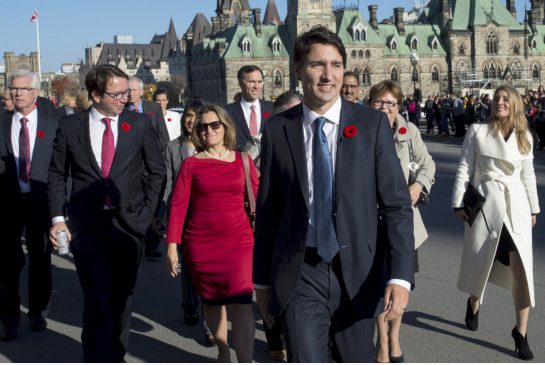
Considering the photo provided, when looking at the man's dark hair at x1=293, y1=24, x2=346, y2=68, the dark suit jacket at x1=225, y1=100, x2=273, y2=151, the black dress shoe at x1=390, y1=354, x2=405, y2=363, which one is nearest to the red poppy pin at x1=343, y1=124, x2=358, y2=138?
the man's dark hair at x1=293, y1=24, x2=346, y2=68

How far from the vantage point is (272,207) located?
323cm

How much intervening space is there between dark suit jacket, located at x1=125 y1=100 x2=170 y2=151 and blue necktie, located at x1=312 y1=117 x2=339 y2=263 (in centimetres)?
560

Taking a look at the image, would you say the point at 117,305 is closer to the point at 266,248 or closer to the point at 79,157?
the point at 79,157

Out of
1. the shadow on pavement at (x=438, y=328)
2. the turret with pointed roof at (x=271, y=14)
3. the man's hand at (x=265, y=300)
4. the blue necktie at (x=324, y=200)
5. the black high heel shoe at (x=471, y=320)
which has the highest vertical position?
the turret with pointed roof at (x=271, y=14)

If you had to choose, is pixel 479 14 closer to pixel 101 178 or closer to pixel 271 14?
pixel 271 14

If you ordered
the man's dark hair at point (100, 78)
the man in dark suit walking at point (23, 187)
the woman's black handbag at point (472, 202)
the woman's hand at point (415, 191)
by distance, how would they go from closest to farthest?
the man's dark hair at point (100, 78) < the woman's hand at point (415, 191) < the woman's black handbag at point (472, 202) < the man in dark suit walking at point (23, 187)

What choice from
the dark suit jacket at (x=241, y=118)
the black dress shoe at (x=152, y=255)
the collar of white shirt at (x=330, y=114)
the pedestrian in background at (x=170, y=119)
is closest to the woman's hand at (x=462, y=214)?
the dark suit jacket at (x=241, y=118)

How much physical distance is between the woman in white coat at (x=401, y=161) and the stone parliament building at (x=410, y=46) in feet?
262

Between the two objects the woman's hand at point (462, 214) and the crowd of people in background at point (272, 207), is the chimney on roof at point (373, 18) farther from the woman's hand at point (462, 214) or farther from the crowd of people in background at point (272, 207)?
the woman's hand at point (462, 214)

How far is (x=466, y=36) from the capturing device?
283 feet

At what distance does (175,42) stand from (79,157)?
161385 millimetres

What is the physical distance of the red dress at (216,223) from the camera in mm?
4707

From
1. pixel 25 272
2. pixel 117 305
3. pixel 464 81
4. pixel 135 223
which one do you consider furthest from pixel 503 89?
pixel 464 81

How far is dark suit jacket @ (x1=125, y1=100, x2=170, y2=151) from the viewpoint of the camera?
8661 mm
